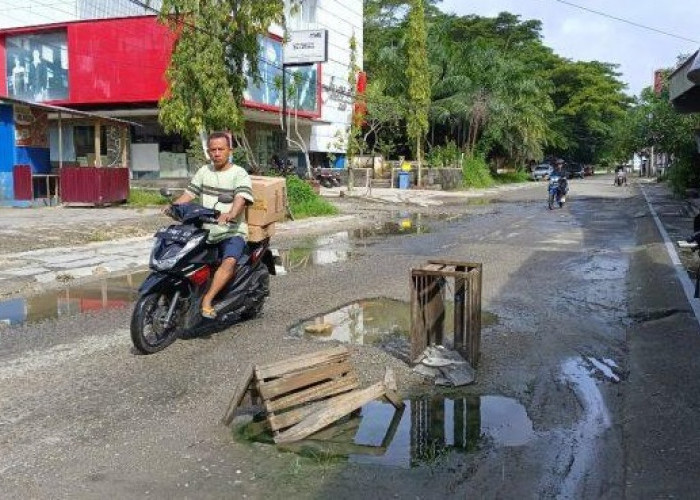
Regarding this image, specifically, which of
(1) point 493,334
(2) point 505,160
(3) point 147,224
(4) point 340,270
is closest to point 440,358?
(1) point 493,334

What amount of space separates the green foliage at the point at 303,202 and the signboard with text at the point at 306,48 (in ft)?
25.8

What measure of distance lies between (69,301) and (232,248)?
328 cm

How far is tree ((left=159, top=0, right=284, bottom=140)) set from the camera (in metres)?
18.9

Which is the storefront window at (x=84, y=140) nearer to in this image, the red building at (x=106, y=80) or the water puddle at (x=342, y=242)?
the red building at (x=106, y=80)

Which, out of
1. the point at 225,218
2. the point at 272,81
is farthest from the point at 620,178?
the point at 225,218

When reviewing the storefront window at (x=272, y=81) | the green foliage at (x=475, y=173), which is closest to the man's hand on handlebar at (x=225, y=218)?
the storefront window at (x=272, y=81)

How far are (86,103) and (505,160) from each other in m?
39.4

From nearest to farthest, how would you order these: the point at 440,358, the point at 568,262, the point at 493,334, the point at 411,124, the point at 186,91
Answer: the point at 440,358 < the point at 493,334 < the point at 568,262 < the point at 186,91 < the point at 411,124

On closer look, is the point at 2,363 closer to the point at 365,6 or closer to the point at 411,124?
the point at 411,124

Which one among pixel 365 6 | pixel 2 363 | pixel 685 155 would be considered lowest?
pixel 2 363

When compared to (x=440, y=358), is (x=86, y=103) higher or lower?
higher

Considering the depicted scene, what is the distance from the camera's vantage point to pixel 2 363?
5941 millimetres

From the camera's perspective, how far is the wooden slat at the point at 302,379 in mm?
4352

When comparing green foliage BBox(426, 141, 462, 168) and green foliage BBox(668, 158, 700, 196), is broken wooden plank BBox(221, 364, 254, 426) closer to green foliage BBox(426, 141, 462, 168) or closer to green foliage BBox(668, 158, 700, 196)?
green foliage BBox(668, 158, 700, 196)
